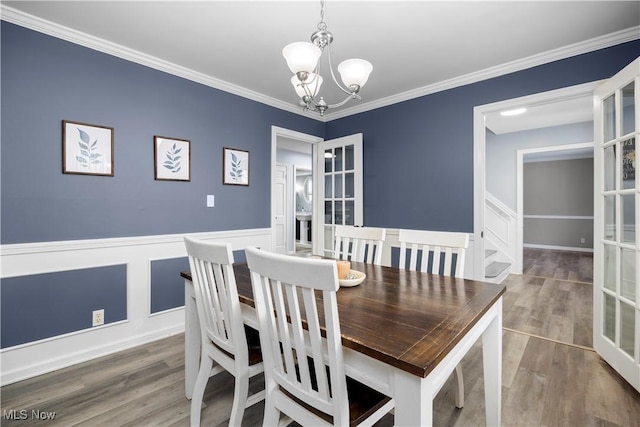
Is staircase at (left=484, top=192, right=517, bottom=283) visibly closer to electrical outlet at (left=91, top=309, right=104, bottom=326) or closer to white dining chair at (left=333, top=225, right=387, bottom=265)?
white dining chair at (left=333, top=225, right=387, bottom=265)

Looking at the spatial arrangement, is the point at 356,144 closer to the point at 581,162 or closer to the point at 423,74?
the point at 423,74

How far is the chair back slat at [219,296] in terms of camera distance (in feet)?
4.14

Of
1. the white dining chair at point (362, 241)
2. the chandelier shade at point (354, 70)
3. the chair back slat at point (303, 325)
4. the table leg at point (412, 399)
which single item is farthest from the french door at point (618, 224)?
the chair back slat at point (303, 325)

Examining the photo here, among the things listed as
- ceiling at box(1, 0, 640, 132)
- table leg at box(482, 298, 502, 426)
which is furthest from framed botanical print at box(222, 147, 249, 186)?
table leg at box(482, 298, 502, 426)

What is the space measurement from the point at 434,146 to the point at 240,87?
225 cm

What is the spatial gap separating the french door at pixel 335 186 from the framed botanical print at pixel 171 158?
188cm

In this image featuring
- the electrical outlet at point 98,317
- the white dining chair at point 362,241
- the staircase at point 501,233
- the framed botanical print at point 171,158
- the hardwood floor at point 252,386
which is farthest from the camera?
the staircase at point 501,233

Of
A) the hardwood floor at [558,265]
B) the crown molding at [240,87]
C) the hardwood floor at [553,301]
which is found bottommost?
the hardwood floor at [553,301]

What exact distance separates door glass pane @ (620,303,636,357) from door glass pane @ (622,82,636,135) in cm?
119

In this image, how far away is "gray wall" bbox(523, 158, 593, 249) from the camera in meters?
6.76

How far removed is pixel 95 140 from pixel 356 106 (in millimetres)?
2831

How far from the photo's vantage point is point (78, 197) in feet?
7.38

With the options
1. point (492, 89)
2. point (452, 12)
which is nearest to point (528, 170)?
point (492, 89)

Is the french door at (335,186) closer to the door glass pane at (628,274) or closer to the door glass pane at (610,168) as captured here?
the door glass pane at (610,168)
